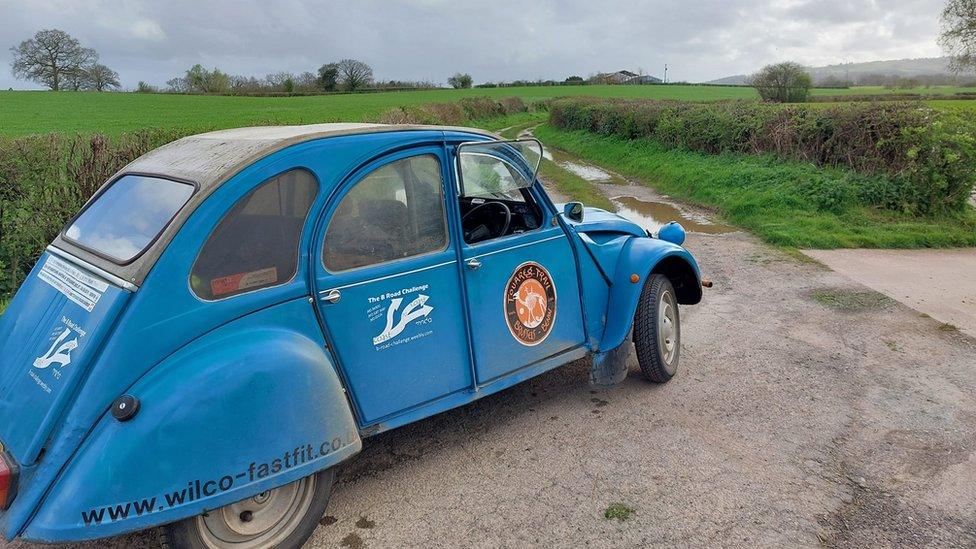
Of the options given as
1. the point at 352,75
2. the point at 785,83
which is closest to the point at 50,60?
the point at 352,75

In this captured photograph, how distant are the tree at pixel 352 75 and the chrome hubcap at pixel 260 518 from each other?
6747 cm

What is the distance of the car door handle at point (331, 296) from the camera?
308 centimetres

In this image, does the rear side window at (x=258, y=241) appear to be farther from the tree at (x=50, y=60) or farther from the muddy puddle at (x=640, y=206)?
the tree at (x=50, y=60)

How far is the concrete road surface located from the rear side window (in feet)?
20.1

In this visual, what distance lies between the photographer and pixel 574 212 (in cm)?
448

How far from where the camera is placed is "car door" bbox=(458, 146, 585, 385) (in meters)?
3.70

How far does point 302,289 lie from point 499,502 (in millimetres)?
1512

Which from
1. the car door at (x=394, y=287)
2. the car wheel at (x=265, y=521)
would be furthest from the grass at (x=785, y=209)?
the car wheel at (x=265, y=521)

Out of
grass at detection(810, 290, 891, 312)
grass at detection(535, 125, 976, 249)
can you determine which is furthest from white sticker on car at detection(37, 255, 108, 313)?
grass at detection(535, 125, 976, 249)

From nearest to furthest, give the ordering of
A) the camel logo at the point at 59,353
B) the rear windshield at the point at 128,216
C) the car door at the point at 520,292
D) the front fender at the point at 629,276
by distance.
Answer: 1. the camel logo at the point at 59,353
2. the rear windshield at the point at 128,216
3. the car door at the point at 520,292
4. the front fender at the point at 629,276

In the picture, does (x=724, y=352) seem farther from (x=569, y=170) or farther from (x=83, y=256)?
(x=569, y=170)

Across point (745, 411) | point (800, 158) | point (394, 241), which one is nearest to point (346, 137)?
point (394, 241)

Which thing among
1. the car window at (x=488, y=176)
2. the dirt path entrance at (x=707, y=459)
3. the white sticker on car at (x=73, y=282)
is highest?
the car window at (x=488, y=176)

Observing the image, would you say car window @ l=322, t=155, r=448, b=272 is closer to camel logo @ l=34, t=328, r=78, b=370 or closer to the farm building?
camel logo @ l=34, t=328, r=78, b=370
